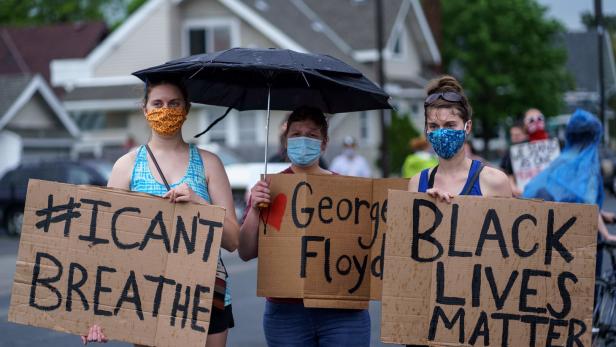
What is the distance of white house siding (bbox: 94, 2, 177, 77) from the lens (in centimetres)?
3781

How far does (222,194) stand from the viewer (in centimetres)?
Result: 478

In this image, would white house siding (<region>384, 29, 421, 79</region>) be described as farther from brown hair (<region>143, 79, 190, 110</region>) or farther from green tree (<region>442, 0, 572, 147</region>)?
brown hair (<region>143, 79, 190, 110</region>)

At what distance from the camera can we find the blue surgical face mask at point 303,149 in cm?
503

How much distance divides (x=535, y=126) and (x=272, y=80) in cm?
593

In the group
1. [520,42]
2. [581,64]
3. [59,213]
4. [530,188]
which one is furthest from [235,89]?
[581,64]

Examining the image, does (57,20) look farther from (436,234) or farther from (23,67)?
(436,234)

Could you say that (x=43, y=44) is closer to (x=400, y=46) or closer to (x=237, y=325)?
(x=400, y=46)

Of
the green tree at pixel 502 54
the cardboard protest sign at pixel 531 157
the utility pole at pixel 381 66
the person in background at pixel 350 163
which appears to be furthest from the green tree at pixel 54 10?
the cardboard protest sign at pixel 531 157

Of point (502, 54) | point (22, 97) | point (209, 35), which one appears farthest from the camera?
point (502, 54)

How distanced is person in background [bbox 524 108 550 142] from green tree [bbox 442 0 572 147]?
46362mm

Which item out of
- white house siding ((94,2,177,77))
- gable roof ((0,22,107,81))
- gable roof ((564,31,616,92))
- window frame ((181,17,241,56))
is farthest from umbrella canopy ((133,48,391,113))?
gable roof ((564,31,616,92))

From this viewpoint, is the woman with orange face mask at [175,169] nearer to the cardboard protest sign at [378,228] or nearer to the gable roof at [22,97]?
the cardboard protest sign at [378,228]

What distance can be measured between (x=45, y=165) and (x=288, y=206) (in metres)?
19.1

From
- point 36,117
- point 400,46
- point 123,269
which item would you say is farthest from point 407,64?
point 123,269
